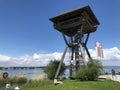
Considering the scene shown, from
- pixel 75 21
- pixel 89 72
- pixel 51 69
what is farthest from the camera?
pixel 51 69

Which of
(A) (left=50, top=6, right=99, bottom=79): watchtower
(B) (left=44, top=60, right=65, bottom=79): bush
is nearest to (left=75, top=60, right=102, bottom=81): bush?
(A) (left=50, top=6, right=99, bottom=79): watchtower

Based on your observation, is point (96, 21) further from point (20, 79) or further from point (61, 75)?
point (20, 79)

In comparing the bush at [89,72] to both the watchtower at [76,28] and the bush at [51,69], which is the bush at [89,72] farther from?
the bush at [51,69]

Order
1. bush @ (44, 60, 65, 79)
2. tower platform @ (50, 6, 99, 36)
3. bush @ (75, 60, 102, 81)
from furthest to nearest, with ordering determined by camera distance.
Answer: bush @ (44, 60, 65, 79) < tower platform @ (50, 6, 99, 36) < bush @ (75, 60, 102, 81)

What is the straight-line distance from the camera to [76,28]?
3288 centimetres

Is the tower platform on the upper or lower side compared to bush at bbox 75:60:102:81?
upper

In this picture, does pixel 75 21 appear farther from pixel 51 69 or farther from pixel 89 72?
pixel 51 69

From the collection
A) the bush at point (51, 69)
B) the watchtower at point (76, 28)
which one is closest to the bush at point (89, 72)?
the watchtower at point (76, 28)

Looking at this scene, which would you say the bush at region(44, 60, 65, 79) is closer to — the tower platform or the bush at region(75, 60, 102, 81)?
the tower platform

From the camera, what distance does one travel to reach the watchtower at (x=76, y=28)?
30.5 m

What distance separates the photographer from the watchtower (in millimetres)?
30514

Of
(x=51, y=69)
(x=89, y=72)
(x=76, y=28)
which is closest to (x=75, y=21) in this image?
(x=76, y=28)

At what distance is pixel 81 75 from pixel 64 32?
1009 centimetres

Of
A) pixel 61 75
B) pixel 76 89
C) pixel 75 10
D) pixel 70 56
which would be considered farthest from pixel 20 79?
pixel 76 89
